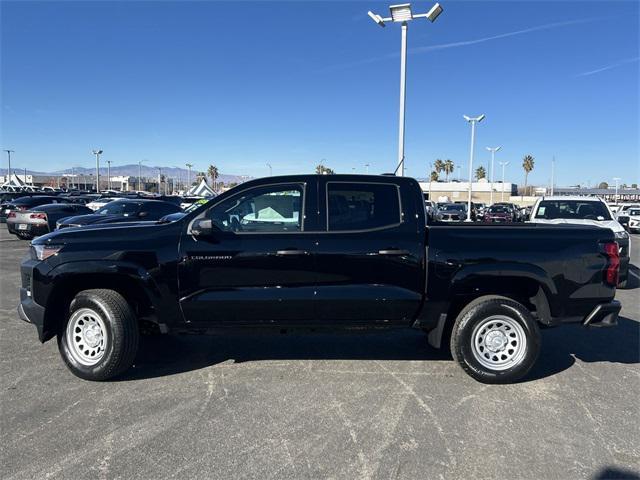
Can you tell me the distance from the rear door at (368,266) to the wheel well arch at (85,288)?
1696 millimetres

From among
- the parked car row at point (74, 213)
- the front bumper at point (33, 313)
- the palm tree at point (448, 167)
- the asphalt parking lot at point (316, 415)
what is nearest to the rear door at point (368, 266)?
the asphalt parking lot at point (316, 415)

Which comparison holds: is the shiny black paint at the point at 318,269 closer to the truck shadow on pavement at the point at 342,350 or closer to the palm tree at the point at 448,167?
the truck shadow on pavement at the point at 342,350

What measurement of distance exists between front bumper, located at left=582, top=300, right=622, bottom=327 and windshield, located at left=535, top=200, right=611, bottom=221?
767cm

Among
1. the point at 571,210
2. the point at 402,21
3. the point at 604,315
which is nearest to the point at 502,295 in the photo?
the point at 604,315

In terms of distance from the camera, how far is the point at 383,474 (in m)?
3.05

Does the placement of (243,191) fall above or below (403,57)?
below

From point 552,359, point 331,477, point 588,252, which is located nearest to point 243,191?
point 331,477

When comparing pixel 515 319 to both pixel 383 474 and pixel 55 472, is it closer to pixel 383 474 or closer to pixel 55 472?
pixel 383 474

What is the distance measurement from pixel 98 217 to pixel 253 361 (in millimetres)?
9830

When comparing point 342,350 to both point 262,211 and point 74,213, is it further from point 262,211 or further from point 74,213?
point 74,213

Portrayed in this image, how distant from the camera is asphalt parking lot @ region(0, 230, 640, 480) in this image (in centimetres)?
315

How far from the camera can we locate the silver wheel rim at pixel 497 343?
4.51 metres

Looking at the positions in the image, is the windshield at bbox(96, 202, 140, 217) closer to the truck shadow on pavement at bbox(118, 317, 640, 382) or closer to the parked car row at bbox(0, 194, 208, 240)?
the parked car row at bbox(0, 194, 208, 240)

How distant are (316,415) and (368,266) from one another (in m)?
1.38
